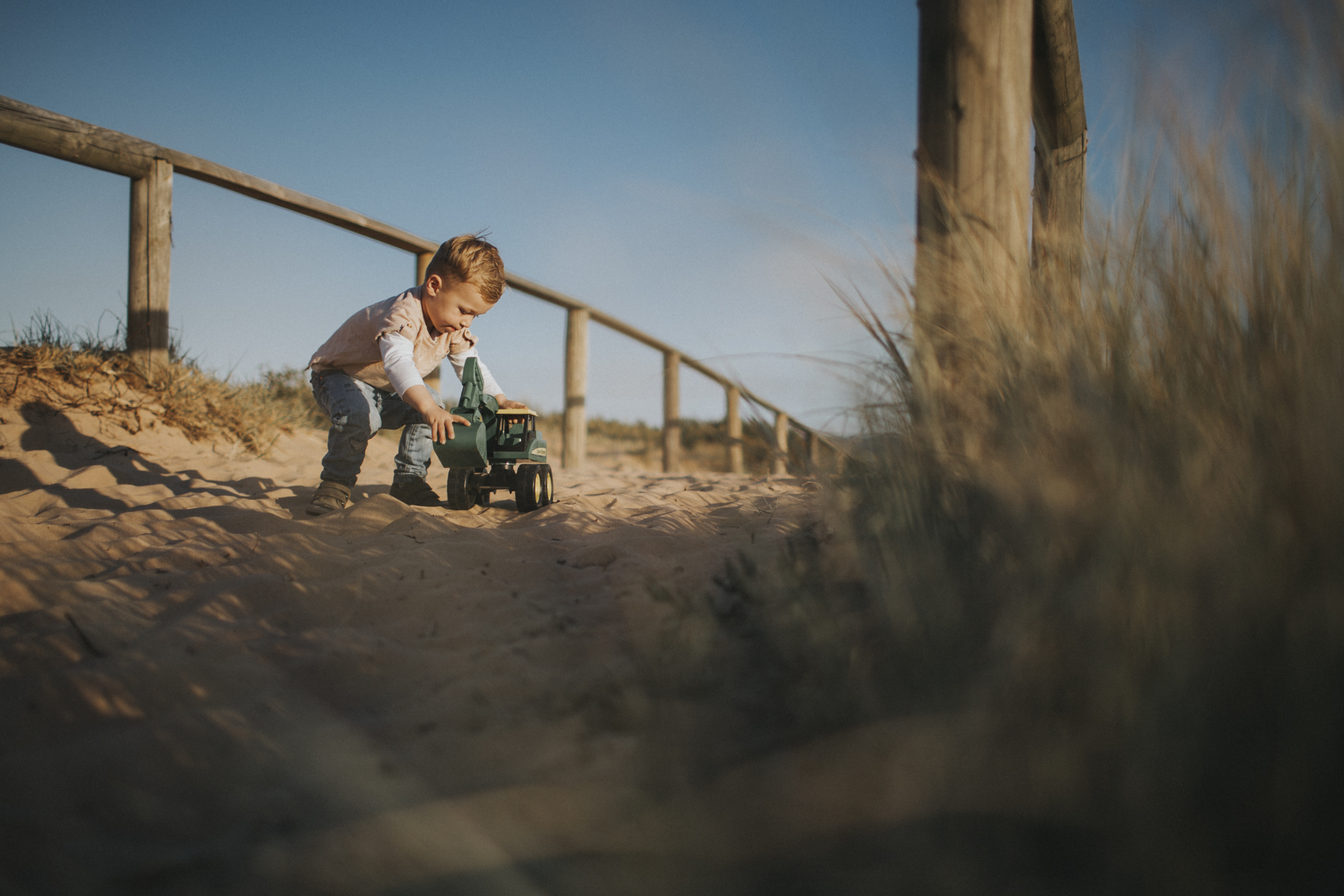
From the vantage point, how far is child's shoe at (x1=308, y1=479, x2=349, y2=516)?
2813mm

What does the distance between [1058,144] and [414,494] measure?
317cm

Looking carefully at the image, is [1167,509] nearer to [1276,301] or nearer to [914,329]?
[1276,301]

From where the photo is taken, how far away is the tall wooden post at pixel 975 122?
1.65 m

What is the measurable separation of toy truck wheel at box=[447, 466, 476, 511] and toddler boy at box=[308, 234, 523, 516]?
9.0 inches

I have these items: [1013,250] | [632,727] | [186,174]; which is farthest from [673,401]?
[632,727]

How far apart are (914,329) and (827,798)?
983 millimetres

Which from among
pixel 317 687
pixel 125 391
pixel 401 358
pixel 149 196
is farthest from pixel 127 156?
pixel 317 687

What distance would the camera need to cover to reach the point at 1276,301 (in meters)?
0.98

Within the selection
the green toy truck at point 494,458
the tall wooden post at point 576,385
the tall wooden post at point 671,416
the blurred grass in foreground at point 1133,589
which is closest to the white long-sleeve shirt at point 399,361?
the green toy truck at point 494,458

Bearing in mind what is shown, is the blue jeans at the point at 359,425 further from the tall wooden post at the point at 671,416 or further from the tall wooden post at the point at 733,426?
the tall wooden post at the point at 733,426

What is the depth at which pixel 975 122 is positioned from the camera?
1680 mm

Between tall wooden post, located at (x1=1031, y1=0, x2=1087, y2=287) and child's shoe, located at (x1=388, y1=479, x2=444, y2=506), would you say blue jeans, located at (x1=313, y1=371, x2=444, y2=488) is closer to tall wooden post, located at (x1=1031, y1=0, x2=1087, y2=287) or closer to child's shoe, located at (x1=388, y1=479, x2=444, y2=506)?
child's shoe, located at (x1=388, y1=479, x2=444, y2=506)

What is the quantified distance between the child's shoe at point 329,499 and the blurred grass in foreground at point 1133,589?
1.99 m

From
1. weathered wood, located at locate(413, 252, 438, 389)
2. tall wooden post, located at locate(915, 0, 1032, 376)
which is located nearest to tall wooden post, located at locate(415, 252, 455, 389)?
weathered wood, located at locate(413, 252, 438, 389)
